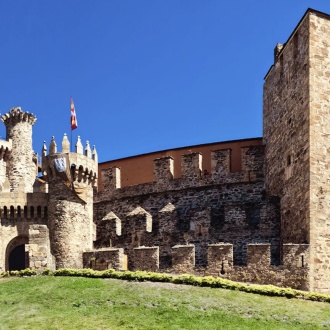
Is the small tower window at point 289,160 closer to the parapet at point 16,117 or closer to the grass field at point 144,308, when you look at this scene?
A: the grass field at point 144,308

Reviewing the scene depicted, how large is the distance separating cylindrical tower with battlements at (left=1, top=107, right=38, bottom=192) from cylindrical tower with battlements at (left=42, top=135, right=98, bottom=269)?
40.6 ft

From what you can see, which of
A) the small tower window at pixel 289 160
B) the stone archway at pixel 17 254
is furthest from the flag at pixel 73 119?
the small tower window at pixel 289 160

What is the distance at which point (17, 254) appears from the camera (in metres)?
52.2

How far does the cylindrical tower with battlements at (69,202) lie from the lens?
4956 centimetres

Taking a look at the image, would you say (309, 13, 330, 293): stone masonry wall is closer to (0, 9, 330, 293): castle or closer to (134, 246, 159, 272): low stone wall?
(0, 9, 330, 293): castle

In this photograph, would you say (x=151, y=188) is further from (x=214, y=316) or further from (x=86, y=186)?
(x=214, y=316)

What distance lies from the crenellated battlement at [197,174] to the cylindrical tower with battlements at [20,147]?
9.03 metres

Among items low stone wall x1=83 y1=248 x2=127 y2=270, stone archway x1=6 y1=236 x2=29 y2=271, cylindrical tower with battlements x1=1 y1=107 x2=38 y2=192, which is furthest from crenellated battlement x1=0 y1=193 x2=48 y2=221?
cylindrical tower with battlements x1=1 y1=107 x2=38 y2=192

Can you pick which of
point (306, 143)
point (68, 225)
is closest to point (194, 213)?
point (68, 225)

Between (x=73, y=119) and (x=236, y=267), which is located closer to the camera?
(x=236, y=267)

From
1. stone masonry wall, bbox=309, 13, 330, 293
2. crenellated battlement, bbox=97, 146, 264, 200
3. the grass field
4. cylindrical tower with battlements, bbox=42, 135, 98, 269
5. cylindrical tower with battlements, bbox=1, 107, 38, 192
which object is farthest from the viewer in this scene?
cylindrical tower with battlements, bbox=1, 107, 38, 192

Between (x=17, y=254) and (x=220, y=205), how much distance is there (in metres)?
12.8

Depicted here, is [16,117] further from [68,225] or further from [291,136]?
[291,136]

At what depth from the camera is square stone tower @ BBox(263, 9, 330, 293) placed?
146 feet
